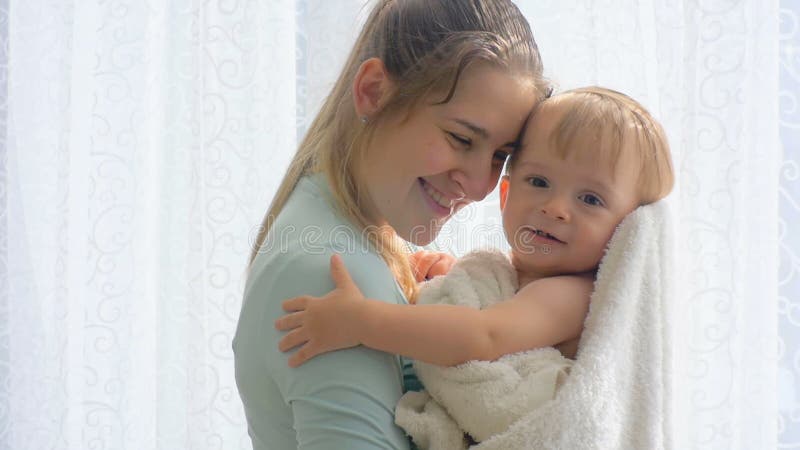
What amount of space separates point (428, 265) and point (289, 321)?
410 mm

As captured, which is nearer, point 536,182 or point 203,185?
point 536,182

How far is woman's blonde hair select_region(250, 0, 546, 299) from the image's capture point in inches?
37.4

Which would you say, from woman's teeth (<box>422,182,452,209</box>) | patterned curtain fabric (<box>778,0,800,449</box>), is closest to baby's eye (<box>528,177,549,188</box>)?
woman's teeth (<box>422,182,452,209</box>)

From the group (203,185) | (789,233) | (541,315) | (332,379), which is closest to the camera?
(332,379)

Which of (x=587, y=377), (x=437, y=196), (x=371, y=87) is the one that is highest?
(x=371, y=87)

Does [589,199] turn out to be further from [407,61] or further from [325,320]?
[325,320]

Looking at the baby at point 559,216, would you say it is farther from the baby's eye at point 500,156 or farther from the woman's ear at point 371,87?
the woman's ear at point 371,87

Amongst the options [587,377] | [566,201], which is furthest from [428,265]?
[587,377]

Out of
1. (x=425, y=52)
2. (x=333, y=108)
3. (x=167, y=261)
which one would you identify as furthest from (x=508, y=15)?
(x=167, y=261)

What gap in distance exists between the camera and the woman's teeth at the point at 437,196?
3.32ft

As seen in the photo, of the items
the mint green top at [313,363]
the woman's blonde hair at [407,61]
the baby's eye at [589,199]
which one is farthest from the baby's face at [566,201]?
the mint green top at [313,363]

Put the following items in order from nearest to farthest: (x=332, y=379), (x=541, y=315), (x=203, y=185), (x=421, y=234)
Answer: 1. (x=332, y=379)
2. (x=541, y=315)
3. (x=421, y=234)
4. (x=203, y=185)

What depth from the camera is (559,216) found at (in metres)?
1.01

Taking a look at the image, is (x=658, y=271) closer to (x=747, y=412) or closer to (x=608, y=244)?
(x=608, y=244)
